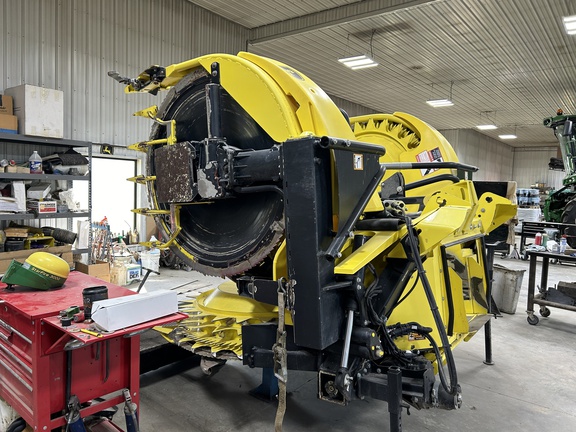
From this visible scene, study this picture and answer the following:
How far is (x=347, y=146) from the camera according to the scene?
181cm

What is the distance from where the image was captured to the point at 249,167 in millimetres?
2084

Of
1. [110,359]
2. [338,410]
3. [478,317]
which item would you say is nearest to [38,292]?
[110,359]

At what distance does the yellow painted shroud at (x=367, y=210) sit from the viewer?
207 centimetres

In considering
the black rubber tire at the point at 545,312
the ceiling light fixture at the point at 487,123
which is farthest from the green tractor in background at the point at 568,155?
the ceiling light fixture at the point at 487,123

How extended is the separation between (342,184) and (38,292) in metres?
1.66

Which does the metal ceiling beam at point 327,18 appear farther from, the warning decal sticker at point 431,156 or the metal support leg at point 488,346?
the metal support leg at point 488,346

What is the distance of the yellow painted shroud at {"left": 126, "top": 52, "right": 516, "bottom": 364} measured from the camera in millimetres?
2072

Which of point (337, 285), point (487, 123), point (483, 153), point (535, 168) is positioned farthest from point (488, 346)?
point (535, 168)

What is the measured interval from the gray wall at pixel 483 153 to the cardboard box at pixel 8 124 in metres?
16.2

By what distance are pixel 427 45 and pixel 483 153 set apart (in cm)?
1380

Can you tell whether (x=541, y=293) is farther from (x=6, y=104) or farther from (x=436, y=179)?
(x=6, y=104)

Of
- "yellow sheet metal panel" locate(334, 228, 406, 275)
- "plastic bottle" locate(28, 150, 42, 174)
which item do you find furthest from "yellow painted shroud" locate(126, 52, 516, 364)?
"plastic bottle" locate(28, 150, 42, 174)

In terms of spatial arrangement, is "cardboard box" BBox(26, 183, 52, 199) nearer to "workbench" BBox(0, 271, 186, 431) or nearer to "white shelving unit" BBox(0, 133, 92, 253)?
"white shelving unit" BBox(0, 133, 92, 253)

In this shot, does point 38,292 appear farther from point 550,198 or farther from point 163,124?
point 550,198
